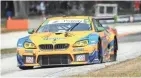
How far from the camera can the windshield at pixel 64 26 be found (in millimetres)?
13805

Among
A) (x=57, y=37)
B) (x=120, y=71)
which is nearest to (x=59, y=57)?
(x=57, y=37)

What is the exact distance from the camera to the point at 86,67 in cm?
1209

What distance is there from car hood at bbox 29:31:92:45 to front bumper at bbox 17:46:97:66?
10.0 inches

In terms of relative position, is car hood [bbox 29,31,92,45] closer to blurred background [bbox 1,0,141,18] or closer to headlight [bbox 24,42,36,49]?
headlight [bbox 24,42,36,49]

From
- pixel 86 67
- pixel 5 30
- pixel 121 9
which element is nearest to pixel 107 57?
pixel 86 67

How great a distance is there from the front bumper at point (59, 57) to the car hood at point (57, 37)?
0.25 m

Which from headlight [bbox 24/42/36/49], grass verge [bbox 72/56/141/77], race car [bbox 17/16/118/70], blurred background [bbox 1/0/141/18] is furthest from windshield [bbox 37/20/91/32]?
blurred background [bbox 1/0/141/18]

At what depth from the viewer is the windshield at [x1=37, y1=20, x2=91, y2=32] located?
13.8 m

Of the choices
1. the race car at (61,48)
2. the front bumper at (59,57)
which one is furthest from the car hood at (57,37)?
the front bumper at (59,57)

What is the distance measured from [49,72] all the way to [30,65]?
41.9 inches

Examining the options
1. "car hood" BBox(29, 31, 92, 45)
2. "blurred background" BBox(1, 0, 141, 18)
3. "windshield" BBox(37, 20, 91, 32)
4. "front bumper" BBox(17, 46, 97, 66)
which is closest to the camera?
"front bumper" BBox(17, 46, 97, 66)

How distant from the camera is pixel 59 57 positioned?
1261 cm

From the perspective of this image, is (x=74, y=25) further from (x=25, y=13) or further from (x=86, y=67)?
(x=25, y=13)

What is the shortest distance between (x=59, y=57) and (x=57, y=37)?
0.55m
